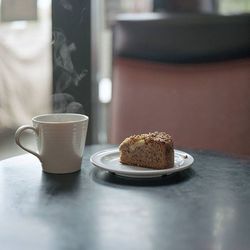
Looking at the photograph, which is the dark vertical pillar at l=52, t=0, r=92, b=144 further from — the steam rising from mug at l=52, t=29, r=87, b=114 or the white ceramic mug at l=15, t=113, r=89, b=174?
the white ceramic mug at l=15, t=113, r=89, b=174

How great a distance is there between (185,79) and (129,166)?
2.90 feet

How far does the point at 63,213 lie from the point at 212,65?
112 cm

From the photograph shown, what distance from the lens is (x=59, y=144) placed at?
90 centimetres

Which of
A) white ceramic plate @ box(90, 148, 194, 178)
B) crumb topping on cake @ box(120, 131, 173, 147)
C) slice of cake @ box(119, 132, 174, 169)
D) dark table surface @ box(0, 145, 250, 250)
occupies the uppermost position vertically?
crumb topping on cake @ box(120, 131, 173, 147)

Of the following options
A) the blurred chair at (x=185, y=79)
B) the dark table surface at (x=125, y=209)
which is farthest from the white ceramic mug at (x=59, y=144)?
the blurred chair at (x=185, y=79)

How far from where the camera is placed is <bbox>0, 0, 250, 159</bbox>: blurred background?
1627mm

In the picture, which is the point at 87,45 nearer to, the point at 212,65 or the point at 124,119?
the point at 124,119

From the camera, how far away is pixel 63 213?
71cm

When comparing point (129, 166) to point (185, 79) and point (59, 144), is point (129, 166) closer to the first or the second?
point (59, 144)

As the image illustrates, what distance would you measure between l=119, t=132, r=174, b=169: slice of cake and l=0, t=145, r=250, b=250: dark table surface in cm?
3

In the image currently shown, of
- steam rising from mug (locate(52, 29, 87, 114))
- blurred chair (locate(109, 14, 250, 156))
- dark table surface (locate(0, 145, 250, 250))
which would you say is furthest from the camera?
blurred chair (locate(109, 14, 250, 156))

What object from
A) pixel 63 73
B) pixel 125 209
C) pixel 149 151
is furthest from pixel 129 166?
pixel 63 73

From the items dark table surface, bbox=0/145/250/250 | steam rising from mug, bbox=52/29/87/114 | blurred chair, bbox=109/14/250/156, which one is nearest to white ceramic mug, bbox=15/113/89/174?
dark table surface, bbox=0/145/250/250

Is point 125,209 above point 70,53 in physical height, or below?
below
